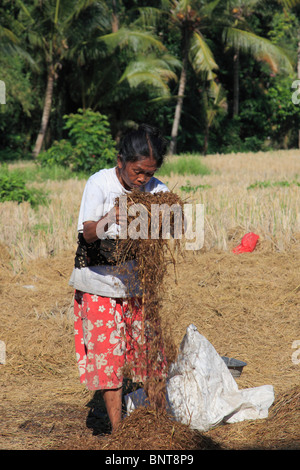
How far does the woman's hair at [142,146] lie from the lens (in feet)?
9.39

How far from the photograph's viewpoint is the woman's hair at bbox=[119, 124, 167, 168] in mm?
2861

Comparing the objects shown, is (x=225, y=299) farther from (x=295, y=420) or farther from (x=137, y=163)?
(x=137, y=163)

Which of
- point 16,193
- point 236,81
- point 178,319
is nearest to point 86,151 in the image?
point 16,193

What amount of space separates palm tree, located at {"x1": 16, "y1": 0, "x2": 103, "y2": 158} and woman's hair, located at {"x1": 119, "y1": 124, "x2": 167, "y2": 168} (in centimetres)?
1585

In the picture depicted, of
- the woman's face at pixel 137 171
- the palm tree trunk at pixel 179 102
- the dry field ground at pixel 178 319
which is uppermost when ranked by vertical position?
the palm tree trunk at pixel 179 102

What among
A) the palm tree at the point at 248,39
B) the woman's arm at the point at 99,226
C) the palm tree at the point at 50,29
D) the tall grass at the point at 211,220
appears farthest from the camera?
the palm tree at the point at 248,39

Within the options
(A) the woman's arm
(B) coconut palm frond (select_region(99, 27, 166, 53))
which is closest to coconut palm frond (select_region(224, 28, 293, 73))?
→ (B) coconut palm frond (select_region(99, 27, 166, 53))

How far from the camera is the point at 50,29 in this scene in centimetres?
1902

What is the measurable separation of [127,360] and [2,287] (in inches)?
119

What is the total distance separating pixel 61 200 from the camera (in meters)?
8.94

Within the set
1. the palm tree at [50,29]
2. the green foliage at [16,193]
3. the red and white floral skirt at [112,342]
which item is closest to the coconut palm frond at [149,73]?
the palm tree at [50,29]

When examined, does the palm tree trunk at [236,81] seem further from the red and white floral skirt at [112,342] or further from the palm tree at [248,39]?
the red and white floral skirt at [112,342]

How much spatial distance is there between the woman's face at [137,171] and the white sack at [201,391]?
0.90 metres

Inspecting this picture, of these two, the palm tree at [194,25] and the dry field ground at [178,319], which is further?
the palm tree at [194,25]
